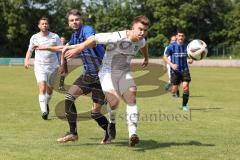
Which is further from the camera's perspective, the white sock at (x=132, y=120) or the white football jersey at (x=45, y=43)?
the white football jersey at (x=45, y=43)

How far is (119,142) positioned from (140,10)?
239 ft

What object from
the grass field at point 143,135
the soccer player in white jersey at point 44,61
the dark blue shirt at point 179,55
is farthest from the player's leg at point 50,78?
the dark blue shirt at point 179,55

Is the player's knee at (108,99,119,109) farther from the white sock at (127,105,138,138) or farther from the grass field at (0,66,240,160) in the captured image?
the grass field at (0,66,240,160)

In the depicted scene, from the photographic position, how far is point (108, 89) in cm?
788

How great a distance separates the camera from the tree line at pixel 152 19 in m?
69.4

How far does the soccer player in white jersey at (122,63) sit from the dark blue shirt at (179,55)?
624 centimetres

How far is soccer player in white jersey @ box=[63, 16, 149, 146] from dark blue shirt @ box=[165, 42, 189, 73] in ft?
20.5

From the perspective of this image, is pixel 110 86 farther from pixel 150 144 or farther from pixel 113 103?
pixel 150 144

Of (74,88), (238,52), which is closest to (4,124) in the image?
(74,88)

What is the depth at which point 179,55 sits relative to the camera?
46.8ft

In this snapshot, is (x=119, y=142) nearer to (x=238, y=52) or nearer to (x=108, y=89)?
(x=108, y=89)

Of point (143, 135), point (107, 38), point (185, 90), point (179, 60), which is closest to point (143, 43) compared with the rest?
point (107, 38)

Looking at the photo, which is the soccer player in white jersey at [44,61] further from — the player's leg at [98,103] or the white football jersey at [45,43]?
the player's leg at [98,103]

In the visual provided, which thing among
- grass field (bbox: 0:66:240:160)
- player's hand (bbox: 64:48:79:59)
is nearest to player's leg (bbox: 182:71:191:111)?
grass field (bbox: 0:66:240:160)
